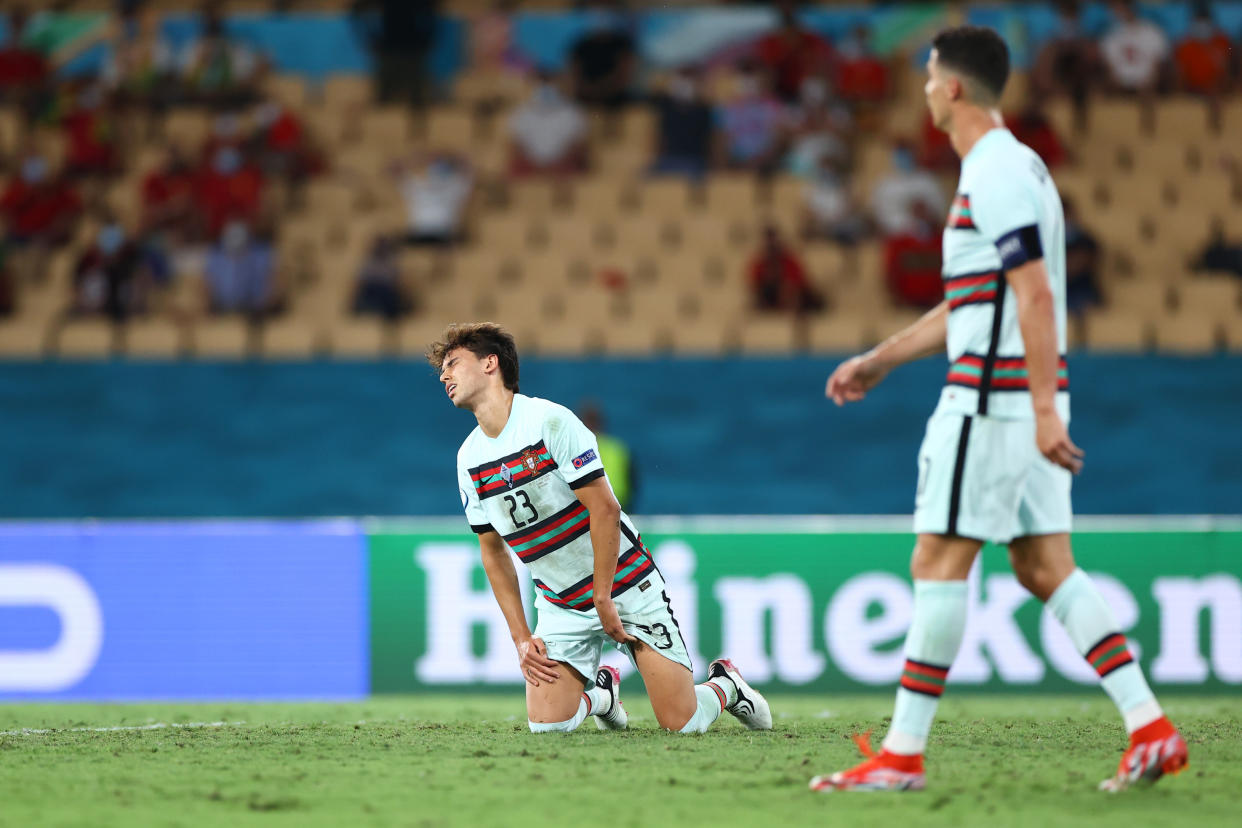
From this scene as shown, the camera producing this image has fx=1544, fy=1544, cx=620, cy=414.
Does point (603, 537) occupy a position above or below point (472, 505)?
below

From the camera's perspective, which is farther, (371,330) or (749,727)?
(371,330)

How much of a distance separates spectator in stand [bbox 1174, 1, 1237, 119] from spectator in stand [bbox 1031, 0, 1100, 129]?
845mm

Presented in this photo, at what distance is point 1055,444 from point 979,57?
1.18 meters

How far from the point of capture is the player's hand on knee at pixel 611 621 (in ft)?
19.1

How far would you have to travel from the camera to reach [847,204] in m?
14.2

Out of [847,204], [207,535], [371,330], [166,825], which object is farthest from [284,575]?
[847,204]

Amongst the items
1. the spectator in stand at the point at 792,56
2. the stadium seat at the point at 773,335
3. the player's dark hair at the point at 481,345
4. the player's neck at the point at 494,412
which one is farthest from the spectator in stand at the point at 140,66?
the player's neck at the point at 494,412

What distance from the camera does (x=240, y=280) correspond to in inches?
548

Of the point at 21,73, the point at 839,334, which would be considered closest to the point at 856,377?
the point at 839,334

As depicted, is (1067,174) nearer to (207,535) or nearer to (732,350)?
(732,350)

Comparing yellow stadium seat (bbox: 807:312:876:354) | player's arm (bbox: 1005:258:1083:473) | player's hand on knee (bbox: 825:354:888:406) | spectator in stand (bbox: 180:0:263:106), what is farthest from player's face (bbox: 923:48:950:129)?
spectator in stand (bbox: 180:0:263:106)

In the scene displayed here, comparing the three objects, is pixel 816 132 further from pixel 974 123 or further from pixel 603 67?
pixel 974 123

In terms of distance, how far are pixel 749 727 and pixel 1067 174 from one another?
927cm

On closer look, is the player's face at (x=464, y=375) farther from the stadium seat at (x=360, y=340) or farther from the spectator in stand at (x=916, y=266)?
the spectator in stand at (x=916, y=266)
